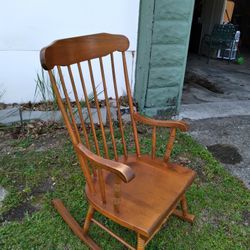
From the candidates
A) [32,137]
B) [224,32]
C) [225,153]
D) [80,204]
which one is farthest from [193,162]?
[224,32]

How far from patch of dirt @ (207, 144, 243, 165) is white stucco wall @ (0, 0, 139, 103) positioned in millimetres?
1266

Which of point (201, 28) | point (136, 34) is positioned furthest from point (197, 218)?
point (201, 28)

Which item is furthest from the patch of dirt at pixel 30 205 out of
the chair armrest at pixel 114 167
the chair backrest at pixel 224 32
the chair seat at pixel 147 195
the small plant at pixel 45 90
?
the chair backrest at pixel 224 32

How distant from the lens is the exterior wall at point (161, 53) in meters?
2.46

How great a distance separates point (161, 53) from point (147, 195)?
5.27ft

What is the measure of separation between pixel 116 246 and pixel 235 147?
1474 millimetres

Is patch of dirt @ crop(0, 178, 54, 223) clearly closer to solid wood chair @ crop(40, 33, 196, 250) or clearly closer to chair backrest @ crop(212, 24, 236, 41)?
solid wood chair @ crop(40, 33, 196, 250)

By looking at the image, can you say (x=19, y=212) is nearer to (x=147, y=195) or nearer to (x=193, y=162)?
(x=147, y=195)

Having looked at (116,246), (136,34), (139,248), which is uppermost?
(136,34)

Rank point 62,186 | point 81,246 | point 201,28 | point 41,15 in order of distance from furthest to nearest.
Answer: point 201,28, point 41,15, point 62,186, point 81,246

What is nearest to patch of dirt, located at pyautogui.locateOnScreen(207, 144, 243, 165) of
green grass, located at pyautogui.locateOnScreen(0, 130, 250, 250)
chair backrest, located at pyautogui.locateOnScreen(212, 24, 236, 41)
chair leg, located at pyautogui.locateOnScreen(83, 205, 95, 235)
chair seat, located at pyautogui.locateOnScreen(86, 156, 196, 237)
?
green grass, located at pyautogui.locateOnScreen(0, 130, 250, 250)

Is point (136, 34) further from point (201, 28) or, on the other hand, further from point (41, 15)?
point (201, 28)

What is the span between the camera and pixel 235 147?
8.14 feet

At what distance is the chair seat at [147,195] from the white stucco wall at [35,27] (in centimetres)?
148
